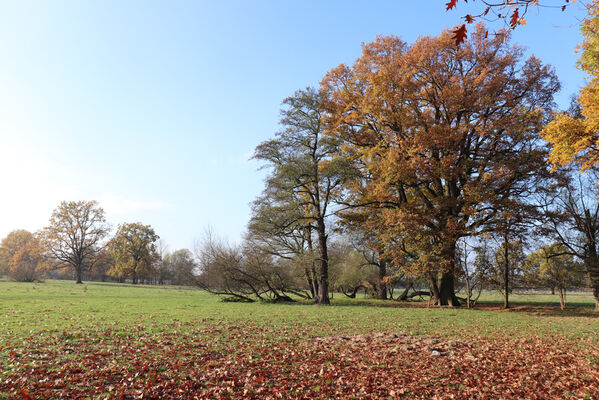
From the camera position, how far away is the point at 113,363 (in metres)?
6.97

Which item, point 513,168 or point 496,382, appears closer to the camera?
point 496,382

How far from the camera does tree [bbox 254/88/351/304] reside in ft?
76.2

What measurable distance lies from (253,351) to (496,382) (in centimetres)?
525

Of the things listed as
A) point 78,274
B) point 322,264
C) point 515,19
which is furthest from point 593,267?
point 78,274

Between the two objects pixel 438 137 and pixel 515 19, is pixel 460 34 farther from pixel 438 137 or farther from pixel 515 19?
pixel 438 137

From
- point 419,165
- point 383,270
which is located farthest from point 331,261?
point 419,165

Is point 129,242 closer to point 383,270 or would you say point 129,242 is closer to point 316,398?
point 383,270

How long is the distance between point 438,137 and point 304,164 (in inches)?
329

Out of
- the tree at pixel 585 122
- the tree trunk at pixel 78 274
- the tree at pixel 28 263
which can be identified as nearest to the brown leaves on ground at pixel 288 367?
the tree at pixel 585 122

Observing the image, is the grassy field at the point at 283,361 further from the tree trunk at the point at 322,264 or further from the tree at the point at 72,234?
the tree at the point at 72,234

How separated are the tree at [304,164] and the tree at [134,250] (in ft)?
161

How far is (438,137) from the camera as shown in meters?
20.4

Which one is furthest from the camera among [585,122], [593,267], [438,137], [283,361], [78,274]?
[78,274]

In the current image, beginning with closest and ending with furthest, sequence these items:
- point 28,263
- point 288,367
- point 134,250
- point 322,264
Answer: point 288,367, point 322,264, point 28,263, point 134,250
